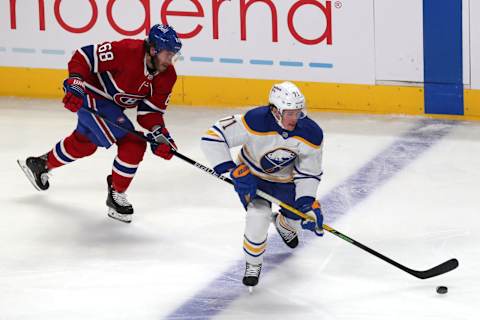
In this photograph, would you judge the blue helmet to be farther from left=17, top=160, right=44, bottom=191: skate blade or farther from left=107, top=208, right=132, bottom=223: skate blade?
left=17, top=160, right=44, bottom=191: skate blade

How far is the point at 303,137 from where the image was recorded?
435 cm

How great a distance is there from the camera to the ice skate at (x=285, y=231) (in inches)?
187

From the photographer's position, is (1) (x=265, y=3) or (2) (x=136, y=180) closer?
(2) (x=136, y=180)

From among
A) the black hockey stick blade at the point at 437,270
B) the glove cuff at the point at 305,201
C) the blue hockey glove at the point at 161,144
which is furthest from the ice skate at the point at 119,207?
the black hockey stick blade at the point at 437,270

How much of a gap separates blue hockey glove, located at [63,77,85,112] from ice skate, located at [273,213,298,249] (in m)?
0.91

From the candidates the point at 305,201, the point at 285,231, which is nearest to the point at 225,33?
the point at 285,231

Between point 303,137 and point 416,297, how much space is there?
69 cm

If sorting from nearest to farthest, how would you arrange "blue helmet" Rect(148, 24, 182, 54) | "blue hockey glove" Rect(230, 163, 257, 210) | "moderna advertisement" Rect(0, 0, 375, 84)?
"blue hockey glove" Rect(230, 163, 257, 210) → "blue helmet" Rect(148, 24, 182, 54) → "moderna advertisement" Rect(0, 0, 375, 84)

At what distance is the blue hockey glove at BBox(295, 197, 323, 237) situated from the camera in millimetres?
4305

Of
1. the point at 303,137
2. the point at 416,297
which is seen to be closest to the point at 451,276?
Answer: the point at 416,297

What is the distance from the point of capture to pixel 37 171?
18.3ft

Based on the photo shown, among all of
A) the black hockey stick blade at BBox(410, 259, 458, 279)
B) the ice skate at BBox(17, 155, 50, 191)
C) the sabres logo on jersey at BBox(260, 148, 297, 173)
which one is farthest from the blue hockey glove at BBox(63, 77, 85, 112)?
the black hockey stick blade at BBox(410, 259, 458, 279)

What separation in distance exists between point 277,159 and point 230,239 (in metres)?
0.66

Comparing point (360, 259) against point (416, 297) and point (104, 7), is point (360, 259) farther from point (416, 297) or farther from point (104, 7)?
point (104, 7)
